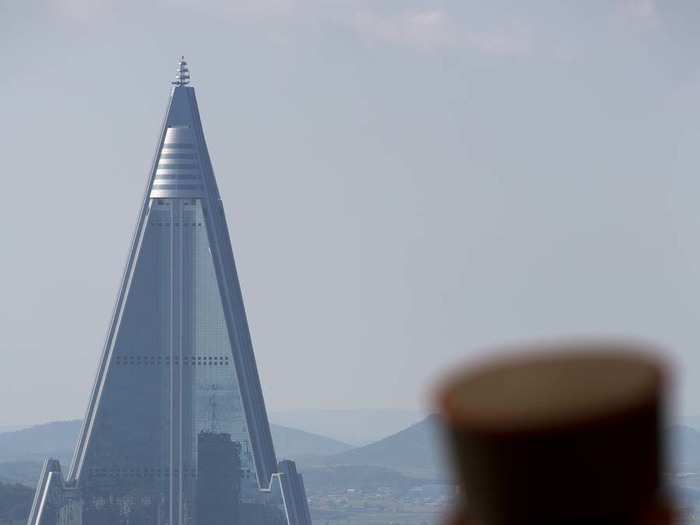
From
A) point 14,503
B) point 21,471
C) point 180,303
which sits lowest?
point 14,503

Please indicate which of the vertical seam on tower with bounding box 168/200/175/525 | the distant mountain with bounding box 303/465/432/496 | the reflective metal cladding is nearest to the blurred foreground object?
the reflective metal cladding

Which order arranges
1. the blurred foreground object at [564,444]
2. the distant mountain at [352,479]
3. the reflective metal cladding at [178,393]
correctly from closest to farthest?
1. the blurred foreground object at [564,444]
2. the reflective metal cladding at [178,393]
3. the distant mountain at [352,479]

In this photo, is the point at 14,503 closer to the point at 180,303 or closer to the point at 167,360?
the point at 167,360

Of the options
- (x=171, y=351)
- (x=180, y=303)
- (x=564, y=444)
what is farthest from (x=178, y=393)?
(x=564, y=444)

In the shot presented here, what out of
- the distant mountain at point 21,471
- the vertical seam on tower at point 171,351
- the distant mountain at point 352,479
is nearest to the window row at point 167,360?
the vertical seam on tower at point 171,351

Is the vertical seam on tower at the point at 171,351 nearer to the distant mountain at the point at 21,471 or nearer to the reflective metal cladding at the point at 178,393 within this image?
the reflective metal cladding at the point at 178,393

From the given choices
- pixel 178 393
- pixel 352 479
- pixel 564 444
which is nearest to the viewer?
pixel 564 444

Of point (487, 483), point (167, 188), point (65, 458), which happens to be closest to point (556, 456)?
point (487, 483)
